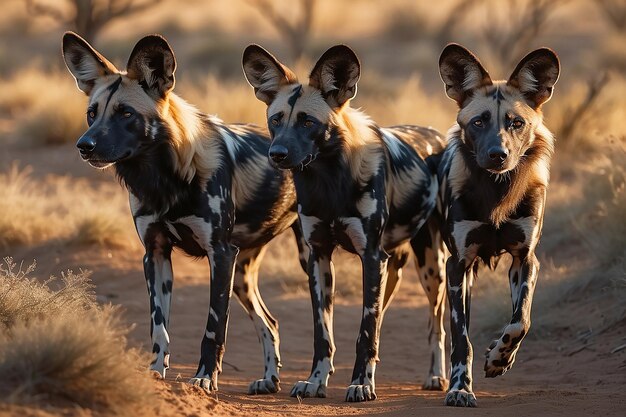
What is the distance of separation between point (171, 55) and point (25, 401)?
2.35 metres

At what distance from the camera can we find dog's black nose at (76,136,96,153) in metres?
5.71

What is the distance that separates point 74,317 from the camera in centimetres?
486

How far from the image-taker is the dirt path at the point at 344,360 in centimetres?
557

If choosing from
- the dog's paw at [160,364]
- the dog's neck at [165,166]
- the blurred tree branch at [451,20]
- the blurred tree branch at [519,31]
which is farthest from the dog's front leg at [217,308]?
the blurred tree branch at [451,20]

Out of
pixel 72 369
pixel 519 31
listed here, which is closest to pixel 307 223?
pixel 72 369

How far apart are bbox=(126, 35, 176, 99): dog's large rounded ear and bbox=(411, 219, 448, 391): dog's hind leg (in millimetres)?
1960

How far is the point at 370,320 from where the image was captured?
6199mm

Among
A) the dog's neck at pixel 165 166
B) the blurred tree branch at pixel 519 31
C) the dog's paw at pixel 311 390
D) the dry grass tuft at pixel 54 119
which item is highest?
the blurred tree branch at pixel 519 31

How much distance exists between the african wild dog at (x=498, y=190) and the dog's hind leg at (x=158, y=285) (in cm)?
151

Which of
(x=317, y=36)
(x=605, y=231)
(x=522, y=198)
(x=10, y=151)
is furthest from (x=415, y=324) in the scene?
(x=317, y=36)

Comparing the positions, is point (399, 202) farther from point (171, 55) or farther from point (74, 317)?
point (74, 317)

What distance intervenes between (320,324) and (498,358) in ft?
3.39

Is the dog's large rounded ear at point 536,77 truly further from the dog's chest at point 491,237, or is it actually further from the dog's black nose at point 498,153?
the dog's chest at point 491,237

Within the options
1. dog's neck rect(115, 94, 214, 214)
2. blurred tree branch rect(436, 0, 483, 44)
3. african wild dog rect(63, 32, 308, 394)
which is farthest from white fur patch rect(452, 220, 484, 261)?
blurred tree branch rect(436, 0, 483, 44)
